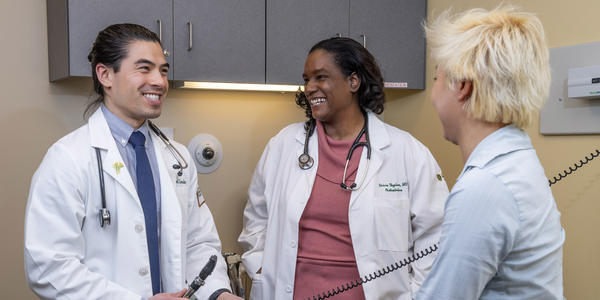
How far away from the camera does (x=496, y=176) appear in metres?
0.88

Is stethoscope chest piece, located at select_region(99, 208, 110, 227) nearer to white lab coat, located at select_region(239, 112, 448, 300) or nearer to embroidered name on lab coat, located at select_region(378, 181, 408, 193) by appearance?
white lab coat, located at select_region(239, 112, 448, 300)

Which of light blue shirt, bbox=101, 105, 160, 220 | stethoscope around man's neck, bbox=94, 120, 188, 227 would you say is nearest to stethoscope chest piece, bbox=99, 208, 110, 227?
stethoscope around man's neck, bbox=94, 120, 188, 227

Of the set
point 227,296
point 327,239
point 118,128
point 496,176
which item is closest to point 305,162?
point 327,239

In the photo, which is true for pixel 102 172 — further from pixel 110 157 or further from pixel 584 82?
pixel 584 82

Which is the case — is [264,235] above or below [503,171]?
below

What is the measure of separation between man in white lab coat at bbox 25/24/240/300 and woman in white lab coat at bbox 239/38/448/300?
0.32 m

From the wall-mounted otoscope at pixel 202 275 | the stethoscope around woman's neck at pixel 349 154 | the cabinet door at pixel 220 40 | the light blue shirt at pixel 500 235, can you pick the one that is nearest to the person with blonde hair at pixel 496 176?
the light blue shirt at pixel 500 235

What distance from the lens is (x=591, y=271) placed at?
1.90 metres

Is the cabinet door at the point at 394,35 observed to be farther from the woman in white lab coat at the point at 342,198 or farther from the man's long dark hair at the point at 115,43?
the man's long dark hair at the point at 115,43

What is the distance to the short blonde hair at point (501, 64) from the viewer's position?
94cm

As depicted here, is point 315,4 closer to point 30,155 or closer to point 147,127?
point 147,127

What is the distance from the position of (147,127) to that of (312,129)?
68 centimetres

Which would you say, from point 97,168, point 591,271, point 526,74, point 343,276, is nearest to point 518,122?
point 526,74

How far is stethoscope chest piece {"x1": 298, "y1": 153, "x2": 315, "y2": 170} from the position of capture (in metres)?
1.91
